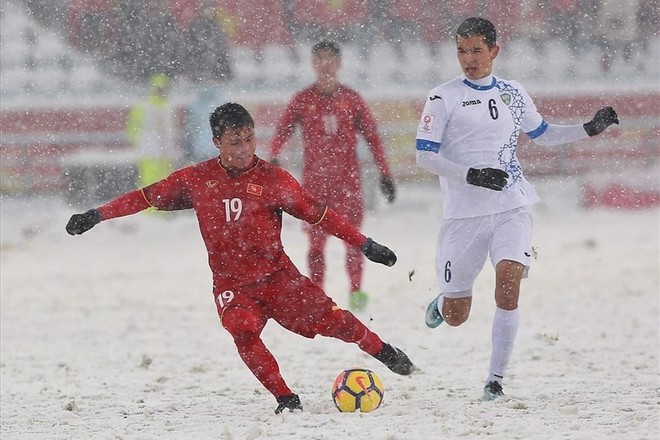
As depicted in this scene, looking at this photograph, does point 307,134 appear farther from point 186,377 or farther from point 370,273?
point 370,273

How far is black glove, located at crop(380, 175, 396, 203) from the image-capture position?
821 cm

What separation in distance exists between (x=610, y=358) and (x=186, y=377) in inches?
97.6

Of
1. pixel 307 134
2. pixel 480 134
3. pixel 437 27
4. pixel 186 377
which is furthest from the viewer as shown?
pixel 437 27

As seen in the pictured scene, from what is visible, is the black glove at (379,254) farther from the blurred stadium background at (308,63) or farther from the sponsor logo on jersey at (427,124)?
the blurred stadium background at (308,63)

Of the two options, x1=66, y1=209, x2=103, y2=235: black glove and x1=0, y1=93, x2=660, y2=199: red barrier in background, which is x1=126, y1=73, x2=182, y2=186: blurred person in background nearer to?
x1=0, y1=93, x2=660, y2=199: red barrier in background

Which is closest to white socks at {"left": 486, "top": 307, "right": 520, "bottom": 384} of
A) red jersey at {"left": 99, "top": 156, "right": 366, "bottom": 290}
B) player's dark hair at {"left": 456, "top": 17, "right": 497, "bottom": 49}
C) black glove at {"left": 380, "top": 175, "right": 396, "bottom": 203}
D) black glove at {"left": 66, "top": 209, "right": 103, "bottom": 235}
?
red jersey at {"left": 99, "top": 156, "right": 366, "bottom": 290}

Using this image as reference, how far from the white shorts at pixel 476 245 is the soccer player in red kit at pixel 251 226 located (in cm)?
72

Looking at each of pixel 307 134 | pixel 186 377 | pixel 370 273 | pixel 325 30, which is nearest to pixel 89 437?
pixel 186 377

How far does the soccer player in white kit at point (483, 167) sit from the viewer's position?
5.62 meters

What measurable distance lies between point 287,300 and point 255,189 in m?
0.51

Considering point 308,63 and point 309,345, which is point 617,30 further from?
point 309,345

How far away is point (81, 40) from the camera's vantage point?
17578 millimetres

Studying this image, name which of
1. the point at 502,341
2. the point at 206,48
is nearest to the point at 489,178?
the point at 502,341

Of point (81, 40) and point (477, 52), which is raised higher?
point (81, 40)
